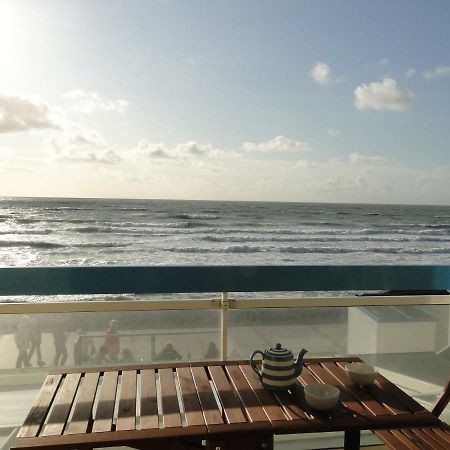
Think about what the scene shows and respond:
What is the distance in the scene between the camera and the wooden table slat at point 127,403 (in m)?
1.45

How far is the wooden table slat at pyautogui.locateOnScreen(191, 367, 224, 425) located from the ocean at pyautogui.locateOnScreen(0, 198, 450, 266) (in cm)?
1868

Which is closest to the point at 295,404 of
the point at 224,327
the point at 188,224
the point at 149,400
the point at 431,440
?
the point at 149,400

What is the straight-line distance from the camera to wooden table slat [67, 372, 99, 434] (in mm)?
1443

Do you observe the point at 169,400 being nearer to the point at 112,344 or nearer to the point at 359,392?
the point at 359,392

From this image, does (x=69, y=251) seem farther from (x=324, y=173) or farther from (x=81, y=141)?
(x=324, y=173)

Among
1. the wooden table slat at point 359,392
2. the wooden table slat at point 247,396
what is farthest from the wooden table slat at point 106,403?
the wooden table slat at point 359,392

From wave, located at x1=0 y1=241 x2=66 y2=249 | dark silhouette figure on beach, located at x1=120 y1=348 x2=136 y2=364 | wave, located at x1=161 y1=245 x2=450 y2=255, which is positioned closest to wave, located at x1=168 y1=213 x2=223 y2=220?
wave, located at x1=161 y1=245 x2=450 y2=255

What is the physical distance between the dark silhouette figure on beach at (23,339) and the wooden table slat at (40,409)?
563 millimetres

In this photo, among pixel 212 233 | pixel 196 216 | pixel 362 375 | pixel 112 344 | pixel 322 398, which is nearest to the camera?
pixel 322 398

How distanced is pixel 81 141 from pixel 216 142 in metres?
7.71

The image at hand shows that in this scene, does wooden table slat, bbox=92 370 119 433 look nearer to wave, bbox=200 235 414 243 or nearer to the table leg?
the table leg

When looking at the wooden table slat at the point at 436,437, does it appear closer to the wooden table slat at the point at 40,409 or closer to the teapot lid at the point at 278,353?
the teapot lid at the point at 278,353

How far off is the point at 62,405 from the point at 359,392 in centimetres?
91

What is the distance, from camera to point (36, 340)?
235cm
